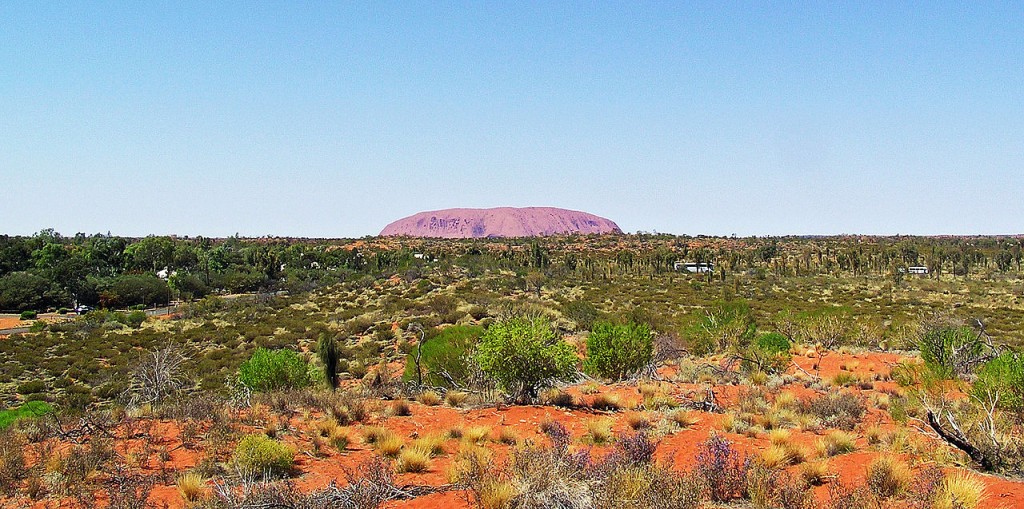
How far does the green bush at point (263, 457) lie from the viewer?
8422 mm

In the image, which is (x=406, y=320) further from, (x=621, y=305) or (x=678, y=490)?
(x=678, y=490)

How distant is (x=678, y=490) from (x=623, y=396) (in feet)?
30.4

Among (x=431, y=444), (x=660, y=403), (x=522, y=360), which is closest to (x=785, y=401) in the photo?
(x=660, y=403)

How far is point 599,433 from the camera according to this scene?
10492 mm

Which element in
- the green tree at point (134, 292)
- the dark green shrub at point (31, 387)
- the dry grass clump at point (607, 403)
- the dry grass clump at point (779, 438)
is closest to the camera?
the dry grass clump at point (779, 438)

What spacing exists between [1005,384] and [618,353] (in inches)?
405

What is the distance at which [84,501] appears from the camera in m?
7.08

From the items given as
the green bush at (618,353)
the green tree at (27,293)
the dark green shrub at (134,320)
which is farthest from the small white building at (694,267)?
the green tree at (27,293)

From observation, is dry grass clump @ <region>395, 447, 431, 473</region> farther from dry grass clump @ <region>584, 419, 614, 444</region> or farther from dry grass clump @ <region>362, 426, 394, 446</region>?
dry grass clump @ <region>584, 419, 614, 444</region>

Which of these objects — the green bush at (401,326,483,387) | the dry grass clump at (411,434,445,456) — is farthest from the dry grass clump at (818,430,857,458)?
the green bush at (401,326,483,387)

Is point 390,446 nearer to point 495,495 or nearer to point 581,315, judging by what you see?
point 495,495

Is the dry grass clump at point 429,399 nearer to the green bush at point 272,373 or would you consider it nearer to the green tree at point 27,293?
the green bush at point 272,373

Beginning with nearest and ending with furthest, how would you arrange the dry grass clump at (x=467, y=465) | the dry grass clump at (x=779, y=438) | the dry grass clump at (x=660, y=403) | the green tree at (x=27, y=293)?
1. the dry grass clump at (x=467, y=465)
2. the dry grass clump at (x=779, y=438)
3. the dry grass clump at (x=660, y=403)
4. the green tree at (x=27, y=293)

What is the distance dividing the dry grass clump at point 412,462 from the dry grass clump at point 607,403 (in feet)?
19.0
